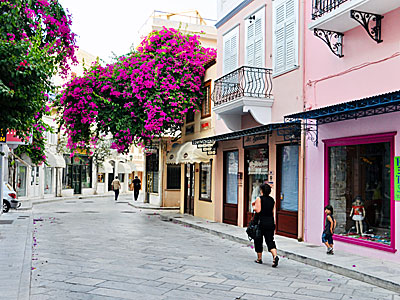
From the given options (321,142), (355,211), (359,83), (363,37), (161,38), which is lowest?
(355,211)

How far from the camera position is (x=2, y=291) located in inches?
275

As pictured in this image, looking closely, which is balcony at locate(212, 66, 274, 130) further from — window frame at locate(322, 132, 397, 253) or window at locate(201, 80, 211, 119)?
window at locate(201, 80, 211, 119)

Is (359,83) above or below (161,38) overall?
below

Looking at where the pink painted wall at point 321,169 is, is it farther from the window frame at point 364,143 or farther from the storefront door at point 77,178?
the storefront door at point 77,178

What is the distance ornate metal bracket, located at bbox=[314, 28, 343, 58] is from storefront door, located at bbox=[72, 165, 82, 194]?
120 ft

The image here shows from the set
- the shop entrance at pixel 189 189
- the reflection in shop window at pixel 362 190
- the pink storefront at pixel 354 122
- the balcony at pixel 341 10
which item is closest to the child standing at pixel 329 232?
the pink storefront at pixel 354 122

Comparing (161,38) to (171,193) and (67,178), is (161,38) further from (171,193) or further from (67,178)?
(67,178)

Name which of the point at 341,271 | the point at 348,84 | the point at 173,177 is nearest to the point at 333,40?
the point at 348,84

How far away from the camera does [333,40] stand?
38.9 feet

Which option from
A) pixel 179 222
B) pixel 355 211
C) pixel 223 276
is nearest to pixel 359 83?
pixel 355 211

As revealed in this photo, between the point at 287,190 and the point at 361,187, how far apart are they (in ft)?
10.2

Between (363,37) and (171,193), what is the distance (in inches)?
719

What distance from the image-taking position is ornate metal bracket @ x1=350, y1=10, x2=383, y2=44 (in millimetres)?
10148

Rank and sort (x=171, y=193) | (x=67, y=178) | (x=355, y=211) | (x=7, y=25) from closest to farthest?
(x=7, y=25) → (x=355, y=211) → (x=171, y=193) → (x=67, y=178)
